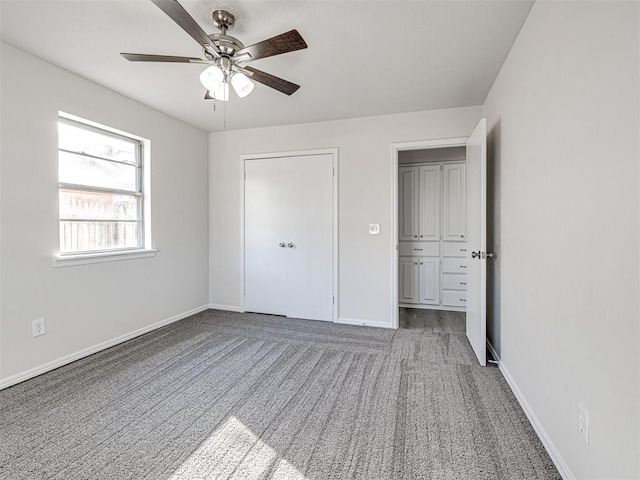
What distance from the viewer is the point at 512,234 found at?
2250mm

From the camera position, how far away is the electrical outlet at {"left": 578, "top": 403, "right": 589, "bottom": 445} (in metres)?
1.27

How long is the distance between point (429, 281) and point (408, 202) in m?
1.17

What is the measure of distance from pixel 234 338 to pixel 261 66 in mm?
2514

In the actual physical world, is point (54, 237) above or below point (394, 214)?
below

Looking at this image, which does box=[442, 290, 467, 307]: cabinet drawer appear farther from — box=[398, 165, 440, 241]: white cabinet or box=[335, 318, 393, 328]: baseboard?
box=[335, 318, 393, 328]: baseboard

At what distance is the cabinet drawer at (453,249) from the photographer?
4461 millimetres

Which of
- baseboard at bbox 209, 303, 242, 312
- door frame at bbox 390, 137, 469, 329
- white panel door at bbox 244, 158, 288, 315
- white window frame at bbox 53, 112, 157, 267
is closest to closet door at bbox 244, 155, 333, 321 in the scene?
white panel door at bbox 244, 158, 288, 315

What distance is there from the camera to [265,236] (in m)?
4.18

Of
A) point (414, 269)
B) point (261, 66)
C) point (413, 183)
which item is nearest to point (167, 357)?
point (261, 66)

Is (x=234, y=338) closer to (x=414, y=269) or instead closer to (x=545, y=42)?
(x=414, y=269)

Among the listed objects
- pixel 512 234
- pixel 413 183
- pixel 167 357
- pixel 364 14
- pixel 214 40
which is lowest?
pixel 167 357

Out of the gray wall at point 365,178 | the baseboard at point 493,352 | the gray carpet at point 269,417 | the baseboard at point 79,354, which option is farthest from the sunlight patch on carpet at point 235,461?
the gray wall at point 365,178

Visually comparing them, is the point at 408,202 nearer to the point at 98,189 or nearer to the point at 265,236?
the point at 265,236

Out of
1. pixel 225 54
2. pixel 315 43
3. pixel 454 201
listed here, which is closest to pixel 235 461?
pixel 225 54
